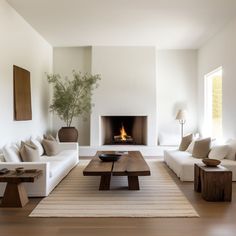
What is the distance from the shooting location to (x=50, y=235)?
2.91 meters

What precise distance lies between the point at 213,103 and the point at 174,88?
1.47 meters

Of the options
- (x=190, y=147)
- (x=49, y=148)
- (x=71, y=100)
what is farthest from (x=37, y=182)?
(x=71, y=100)

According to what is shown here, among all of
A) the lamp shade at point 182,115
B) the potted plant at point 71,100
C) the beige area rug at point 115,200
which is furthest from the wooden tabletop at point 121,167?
the lamp shade at point 182,115

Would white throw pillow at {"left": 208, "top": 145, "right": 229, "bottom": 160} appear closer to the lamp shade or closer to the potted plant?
the lamp shade

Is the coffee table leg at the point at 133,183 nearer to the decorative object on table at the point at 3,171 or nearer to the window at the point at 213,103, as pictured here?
the decorative object on table at the point at 3,171

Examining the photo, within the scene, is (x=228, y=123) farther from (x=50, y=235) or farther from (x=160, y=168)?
(x=50, y=235)

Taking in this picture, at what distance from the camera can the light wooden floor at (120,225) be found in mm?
2975

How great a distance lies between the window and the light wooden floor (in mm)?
4163

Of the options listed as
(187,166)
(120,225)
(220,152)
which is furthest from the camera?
(220,152)

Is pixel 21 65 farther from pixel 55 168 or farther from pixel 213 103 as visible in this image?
pixel 213 103

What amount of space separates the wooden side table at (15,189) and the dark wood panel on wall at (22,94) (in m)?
2.02

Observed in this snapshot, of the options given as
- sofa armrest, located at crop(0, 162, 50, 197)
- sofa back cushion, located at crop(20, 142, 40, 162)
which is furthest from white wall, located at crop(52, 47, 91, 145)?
sofa armrest, located at crop(0, 162, 50, 197)

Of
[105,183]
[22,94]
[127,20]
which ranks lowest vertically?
[105,183]

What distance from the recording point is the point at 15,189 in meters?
3.87
